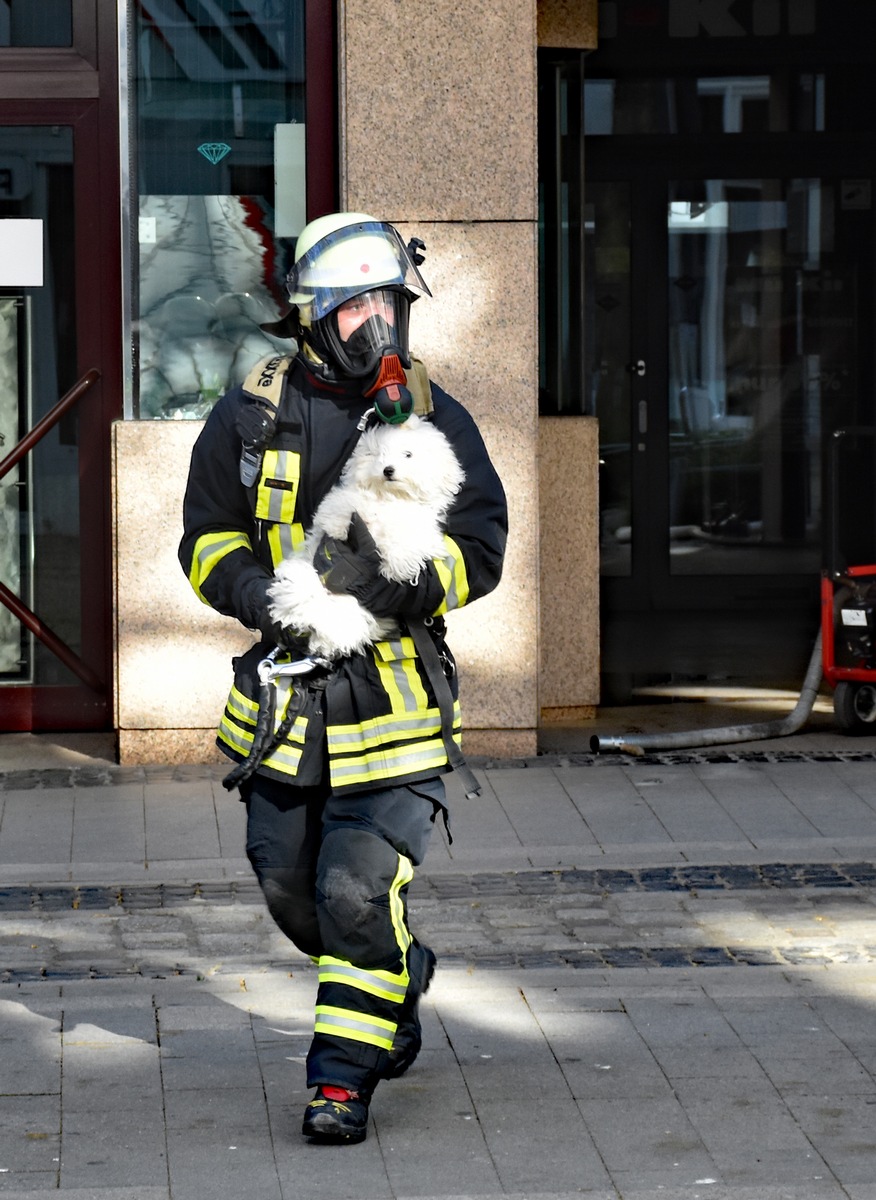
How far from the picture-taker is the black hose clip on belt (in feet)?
14.3

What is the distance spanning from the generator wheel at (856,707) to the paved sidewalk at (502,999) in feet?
2.63

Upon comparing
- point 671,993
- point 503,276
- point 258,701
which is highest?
point 503,276

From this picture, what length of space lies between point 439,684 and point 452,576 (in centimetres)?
23

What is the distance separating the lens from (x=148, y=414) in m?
8.41

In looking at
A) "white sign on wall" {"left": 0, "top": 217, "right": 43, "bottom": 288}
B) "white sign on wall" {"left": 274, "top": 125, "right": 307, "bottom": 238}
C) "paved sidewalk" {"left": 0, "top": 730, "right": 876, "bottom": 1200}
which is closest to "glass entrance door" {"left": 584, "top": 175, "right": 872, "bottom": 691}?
"white sign on wall" {"left": 274, "top": 125, "right": 307, "bottom": 238}

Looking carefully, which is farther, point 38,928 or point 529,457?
point 529,457

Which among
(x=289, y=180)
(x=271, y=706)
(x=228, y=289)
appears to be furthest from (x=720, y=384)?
(x=271, y=706)

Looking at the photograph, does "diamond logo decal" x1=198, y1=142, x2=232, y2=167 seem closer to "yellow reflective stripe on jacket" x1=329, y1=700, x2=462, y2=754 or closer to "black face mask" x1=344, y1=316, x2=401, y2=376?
"black face mask" x1=344, y1=316, x2=401, y2=376

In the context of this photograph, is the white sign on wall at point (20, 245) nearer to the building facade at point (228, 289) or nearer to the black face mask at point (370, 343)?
the building facade at point (228, 289)

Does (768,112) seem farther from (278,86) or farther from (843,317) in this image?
(278,86)

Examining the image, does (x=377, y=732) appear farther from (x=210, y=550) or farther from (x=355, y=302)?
(x=355, y=302)

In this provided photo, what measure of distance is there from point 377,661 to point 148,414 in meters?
4.22

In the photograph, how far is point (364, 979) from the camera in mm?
4328

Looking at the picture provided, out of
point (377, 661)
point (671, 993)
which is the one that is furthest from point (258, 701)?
point (671, 993)
